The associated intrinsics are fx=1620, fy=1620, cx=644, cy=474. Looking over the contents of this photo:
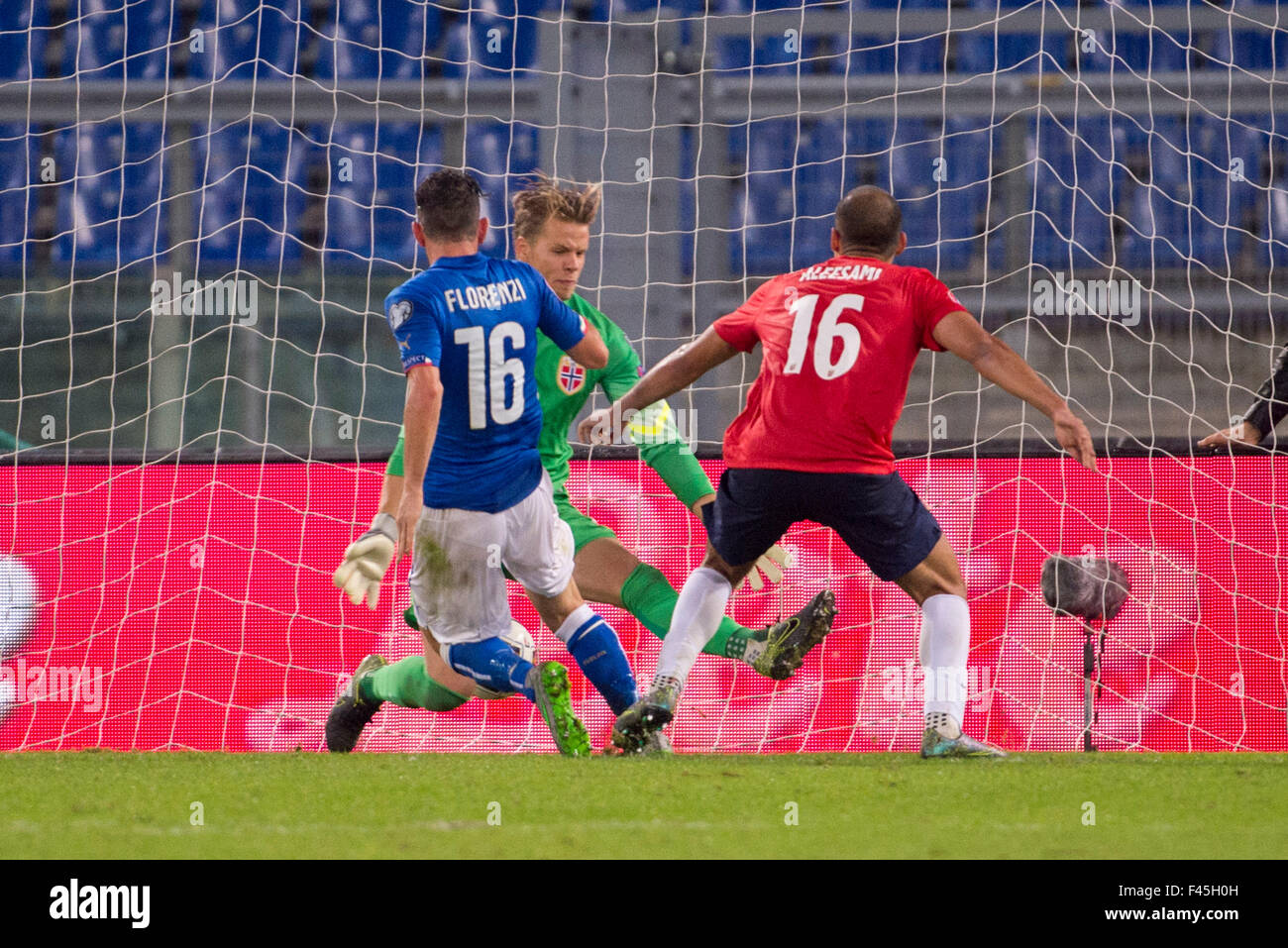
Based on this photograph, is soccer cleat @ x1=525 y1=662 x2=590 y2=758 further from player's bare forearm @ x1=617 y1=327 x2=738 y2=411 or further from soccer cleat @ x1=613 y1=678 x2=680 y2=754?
player's bare forearm @ x1=617 y1=327 x2=738 y2=411

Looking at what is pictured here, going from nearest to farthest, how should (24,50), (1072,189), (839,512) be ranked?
1. (839,512)
2. (1072,189)
3. (24,50)

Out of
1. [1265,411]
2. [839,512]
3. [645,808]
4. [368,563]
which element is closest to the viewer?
[645,808]

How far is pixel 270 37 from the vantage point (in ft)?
36.2

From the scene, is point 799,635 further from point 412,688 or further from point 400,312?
point 400,312

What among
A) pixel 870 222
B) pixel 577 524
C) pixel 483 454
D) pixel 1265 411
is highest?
pixel 870 222

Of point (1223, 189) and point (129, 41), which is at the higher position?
point (129, 41)

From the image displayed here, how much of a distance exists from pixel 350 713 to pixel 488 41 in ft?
21.4

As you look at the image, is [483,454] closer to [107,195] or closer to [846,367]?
[846,367]

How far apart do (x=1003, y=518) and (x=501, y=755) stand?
1.97 m

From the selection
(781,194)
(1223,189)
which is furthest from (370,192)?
(1223,189)

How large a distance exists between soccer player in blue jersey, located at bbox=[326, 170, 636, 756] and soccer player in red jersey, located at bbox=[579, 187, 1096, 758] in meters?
0.22

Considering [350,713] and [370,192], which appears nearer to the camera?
[350,713]

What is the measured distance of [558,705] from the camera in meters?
4.19

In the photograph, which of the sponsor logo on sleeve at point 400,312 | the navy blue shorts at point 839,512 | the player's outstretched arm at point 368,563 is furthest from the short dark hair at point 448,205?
the navy blue shorts at point 839,512
